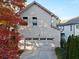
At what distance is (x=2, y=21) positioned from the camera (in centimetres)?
1434

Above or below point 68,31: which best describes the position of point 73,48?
below

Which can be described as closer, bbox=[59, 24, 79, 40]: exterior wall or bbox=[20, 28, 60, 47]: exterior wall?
bbox=[20, 28, 60, 47]: exterior wall

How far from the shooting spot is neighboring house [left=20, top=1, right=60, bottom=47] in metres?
41.3

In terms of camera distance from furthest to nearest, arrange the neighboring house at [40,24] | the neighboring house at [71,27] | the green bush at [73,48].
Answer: the neighboring house at [71,27]
the neighboring house at [40,24]
the green bush at [73,48]

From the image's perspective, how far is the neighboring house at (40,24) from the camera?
41.3 metres

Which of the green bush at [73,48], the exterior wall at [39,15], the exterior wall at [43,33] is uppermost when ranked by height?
the exterior wall at [39,15]

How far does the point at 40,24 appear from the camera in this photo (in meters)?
41.6

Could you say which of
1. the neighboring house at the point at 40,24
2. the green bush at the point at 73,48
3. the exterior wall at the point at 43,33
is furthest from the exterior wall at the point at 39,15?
the green bush at the point at 73,48

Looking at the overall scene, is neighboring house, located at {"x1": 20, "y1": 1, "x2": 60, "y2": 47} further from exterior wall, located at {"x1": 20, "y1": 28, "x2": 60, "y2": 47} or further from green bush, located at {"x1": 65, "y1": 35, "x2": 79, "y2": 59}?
green bush, located at {"x1": 65, "y1": 35, "x2": 79, "y2": 59}

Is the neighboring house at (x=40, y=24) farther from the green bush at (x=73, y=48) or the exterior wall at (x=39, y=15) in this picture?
the green bush at (x=73, y=48)

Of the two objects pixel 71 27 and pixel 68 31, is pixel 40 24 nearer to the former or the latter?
pixel 71 27

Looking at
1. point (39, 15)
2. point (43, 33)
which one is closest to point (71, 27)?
point (43, 33)

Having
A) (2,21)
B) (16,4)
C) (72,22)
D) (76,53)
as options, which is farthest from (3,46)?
(72,22)

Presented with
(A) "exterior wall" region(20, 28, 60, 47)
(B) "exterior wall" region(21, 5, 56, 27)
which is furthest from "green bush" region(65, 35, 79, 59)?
(B) "exterior wall" region(21, 5, 56, 27)
